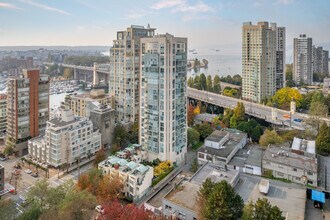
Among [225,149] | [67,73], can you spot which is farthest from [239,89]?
[67,73]

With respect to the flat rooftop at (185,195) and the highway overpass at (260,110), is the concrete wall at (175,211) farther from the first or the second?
the highway overpass at (260,110)

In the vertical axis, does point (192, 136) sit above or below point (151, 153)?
above

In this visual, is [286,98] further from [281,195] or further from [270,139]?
[281,195]

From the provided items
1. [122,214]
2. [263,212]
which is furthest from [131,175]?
[263,212]

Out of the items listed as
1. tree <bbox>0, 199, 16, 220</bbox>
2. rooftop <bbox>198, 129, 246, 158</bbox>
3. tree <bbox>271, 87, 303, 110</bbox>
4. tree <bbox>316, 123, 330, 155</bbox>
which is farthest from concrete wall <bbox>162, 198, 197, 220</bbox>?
tree <bbox>271, 87, 303, 110</bbox>

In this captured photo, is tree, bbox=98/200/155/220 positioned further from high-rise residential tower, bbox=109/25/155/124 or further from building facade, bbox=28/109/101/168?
high-rise residential tower, bbox=109/25/155/124

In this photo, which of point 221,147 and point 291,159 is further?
point 221,147

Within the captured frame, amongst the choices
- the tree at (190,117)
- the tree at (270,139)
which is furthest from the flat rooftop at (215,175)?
the tree at (190,117)
